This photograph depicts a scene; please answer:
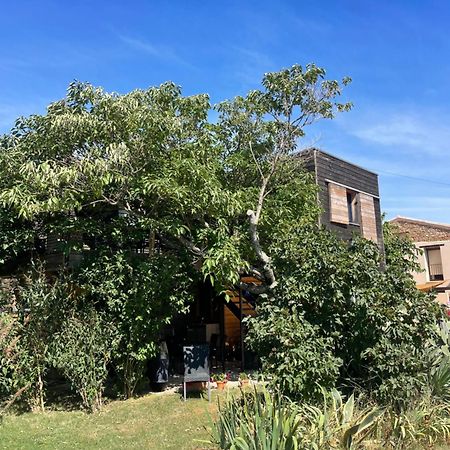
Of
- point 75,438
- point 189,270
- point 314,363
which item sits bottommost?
point 75,438

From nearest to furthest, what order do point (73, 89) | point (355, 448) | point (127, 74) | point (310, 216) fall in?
point (355, 448) < point (73, 89) < point (310, 216) < point (127, 74)

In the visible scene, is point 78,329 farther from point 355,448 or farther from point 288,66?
point 288,66

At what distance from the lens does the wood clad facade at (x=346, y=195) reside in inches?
591

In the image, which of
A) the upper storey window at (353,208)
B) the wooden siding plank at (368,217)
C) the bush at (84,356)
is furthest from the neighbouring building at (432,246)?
the bush at (84,356)

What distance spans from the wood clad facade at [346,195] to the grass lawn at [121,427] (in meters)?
7.62

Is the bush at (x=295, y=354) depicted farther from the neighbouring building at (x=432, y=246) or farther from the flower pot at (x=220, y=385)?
the neighbouring building at (x=432, y=246)

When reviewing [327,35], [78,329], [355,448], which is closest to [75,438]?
[78,329]

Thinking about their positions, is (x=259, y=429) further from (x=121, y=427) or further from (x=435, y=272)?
(x=435, y=272)

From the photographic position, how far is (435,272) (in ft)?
100

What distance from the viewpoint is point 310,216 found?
1002cm

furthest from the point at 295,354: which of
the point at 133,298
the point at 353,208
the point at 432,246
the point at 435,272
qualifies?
the point at 432,246

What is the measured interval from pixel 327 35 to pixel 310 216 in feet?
12.7

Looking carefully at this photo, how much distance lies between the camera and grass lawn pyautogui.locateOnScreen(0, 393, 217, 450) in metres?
6.39

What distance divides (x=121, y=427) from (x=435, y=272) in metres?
27.8
